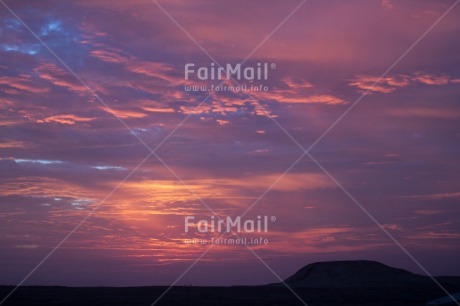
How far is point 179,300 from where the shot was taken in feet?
149

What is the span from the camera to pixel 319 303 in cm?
4578

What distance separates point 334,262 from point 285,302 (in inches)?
2407

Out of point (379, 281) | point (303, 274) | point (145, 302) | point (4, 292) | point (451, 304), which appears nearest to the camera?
point (451, 304)

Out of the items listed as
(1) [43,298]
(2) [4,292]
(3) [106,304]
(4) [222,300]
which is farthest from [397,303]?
(2) [4,292]

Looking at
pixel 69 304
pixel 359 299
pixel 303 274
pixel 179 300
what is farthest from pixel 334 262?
pixel 69 304

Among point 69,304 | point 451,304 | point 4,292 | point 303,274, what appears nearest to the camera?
point 451,304

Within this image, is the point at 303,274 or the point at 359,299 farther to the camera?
the point at 303,274

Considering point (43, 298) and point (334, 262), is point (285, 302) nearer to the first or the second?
point (43, 298)

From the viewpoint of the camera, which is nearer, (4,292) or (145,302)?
(145,302)

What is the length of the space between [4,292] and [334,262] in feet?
221

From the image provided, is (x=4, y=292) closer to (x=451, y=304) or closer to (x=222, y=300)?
(x=222, y=300)

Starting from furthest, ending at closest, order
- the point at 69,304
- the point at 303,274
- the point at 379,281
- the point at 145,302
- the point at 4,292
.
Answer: the point at 303,274, the point at 379,281, the point at 4,292, the point at 145,302, the point at 69,304

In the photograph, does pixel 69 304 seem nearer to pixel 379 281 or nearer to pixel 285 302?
pixel 285 302

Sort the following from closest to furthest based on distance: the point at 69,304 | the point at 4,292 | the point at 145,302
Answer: the point at 69,304
the point at 145,302
the point at 4,292
